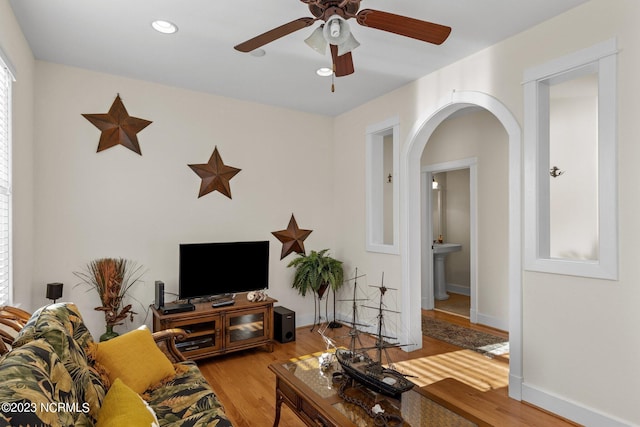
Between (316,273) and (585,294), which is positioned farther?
(316,273)

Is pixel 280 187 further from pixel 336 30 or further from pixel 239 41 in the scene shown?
pixel 336 30

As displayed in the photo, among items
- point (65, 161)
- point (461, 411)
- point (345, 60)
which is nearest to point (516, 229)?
point (461, 411)

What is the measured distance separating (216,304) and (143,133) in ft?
6.35

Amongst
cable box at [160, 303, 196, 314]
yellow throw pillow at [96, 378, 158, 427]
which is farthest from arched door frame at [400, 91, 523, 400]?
yellow throw pillow at [96, 378, 158, 427]

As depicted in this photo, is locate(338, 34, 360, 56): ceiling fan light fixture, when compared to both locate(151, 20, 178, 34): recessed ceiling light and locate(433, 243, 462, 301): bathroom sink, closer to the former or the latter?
locate(151, 20, 178, 34): recessed ceiling light

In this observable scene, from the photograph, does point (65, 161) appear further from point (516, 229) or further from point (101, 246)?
point (516, 229)

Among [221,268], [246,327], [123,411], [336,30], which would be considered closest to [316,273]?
[246,327]

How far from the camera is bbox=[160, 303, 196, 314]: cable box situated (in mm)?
3533

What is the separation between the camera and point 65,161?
3.56 metres

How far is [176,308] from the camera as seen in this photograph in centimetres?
358

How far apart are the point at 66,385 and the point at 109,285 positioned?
7.88 feet

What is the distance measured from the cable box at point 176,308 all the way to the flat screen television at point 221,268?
93mm

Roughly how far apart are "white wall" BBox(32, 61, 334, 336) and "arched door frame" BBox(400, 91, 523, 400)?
1461 millimetres

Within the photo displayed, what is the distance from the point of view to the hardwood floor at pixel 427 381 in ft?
8.71
